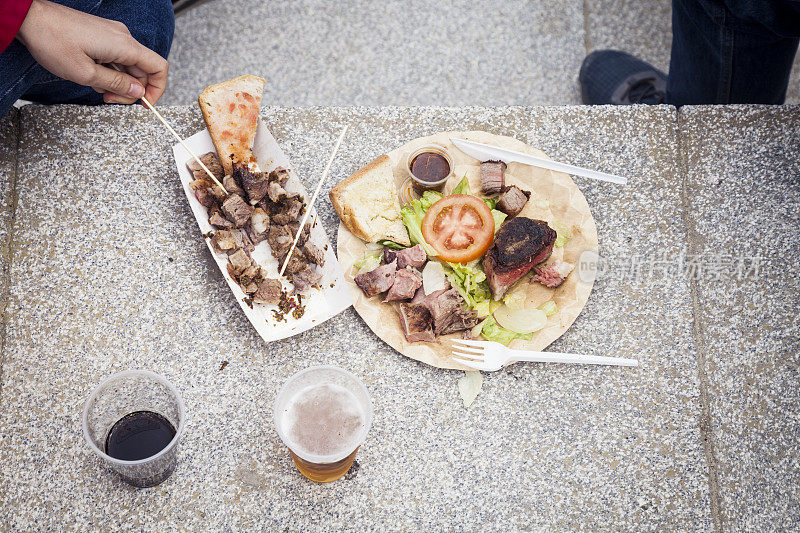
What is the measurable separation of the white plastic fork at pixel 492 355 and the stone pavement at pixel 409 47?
175 cm

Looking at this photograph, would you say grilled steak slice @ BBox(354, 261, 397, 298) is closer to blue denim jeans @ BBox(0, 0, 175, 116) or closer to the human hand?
the human hand

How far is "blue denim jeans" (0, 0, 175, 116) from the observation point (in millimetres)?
1820

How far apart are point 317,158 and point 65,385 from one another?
3.69 ft

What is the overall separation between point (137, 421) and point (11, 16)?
1.18m

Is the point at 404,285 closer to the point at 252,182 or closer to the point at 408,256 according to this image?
the point at 408,256

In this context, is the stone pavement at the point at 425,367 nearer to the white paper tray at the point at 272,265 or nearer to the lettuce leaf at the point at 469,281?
the white paper tray at the point at 272,265

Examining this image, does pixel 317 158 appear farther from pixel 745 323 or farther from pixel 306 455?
pixel 745 323

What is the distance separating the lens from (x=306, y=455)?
158cm

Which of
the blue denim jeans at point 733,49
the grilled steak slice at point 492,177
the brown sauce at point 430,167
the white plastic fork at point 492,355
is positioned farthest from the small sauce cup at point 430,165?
the blue denim jeans at point 733,49

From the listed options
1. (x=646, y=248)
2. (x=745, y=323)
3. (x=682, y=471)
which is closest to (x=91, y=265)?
(x=646, y=248)

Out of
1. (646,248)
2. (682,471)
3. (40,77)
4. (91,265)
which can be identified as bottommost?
(682,471)

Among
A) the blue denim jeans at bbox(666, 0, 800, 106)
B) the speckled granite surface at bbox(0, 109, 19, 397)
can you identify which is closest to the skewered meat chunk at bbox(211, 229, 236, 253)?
the speckled granite surface at bbox(0, 109, 19, 397)

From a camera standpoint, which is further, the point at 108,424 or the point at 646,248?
the point at 646,248

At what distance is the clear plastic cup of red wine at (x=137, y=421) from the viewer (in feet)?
5.25
